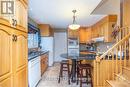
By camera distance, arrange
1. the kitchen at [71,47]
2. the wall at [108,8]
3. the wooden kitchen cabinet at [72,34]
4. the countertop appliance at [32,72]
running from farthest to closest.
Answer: the wooden kitchen cabinet at [72,34]
the wall at [108,8]
the countertop appliance at [32,72]
the kitchen at [71,47]

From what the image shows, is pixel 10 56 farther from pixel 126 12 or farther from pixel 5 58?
pixel 126 12

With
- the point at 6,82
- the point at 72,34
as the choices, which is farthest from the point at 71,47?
the point at 6,82

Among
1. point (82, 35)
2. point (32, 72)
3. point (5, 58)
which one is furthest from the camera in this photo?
point (82, 35)

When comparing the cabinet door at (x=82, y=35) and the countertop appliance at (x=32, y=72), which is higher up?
the cabinet door at (x=82, y=35)

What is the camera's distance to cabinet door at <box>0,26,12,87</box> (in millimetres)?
1649

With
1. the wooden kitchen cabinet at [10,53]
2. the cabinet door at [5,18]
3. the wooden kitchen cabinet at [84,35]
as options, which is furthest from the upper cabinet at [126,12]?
the wooden kitchen cabinet at [84,35]

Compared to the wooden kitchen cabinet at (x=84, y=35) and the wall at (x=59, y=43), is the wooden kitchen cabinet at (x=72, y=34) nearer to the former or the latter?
the wooden kitchen cabinet at (x=84, y=35)

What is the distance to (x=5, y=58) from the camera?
175cm

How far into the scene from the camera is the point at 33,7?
5.26 meters

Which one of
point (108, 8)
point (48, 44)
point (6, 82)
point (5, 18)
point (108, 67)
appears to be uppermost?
point (108, 8)

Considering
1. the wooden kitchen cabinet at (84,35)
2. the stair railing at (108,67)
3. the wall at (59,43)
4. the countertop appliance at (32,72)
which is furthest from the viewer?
the wall at (59,43)

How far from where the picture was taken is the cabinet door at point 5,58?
1.65 m

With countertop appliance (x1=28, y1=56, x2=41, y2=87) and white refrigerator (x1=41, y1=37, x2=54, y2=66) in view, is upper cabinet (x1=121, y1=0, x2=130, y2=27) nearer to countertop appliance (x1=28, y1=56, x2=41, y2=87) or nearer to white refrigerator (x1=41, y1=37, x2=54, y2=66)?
countertop appliance (x1=28, y1=56, x2=41, y2=87)

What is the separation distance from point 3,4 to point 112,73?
3.47 m
